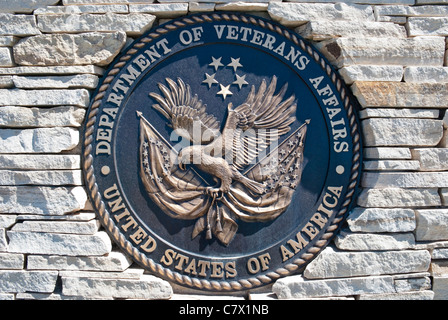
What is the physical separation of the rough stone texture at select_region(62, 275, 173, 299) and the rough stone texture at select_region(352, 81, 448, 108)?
7.81ft

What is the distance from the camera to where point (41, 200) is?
2887mm

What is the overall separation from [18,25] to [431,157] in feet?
12.3

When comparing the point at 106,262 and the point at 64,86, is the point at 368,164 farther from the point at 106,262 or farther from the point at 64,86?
the point at 64,86

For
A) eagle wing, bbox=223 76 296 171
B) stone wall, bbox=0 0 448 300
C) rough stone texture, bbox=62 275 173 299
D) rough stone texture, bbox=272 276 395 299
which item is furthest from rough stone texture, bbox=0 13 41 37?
rough stone texture, bbox=272 276 395 299

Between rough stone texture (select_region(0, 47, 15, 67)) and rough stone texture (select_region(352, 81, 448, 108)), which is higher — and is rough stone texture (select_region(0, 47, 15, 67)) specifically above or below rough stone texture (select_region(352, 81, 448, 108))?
above

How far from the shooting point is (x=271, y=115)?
3.02 m

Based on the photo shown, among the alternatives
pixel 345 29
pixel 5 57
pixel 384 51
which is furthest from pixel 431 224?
pixel 5 57

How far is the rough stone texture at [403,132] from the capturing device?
2939 millimetres

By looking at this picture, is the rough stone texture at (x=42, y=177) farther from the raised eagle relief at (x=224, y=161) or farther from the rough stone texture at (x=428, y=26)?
the rough stone texture at (x=428, y=26)

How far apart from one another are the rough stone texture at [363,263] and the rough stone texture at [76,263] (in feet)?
5.37

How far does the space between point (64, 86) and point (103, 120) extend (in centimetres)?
43

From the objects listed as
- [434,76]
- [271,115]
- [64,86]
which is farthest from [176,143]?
[434,76]

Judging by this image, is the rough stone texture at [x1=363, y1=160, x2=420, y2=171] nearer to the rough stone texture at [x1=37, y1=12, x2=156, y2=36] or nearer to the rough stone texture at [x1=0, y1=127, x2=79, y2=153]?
the rough stone texture at [x1=37, y1=12, x2=156, y2=36]

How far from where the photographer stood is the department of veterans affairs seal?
9.75ft
